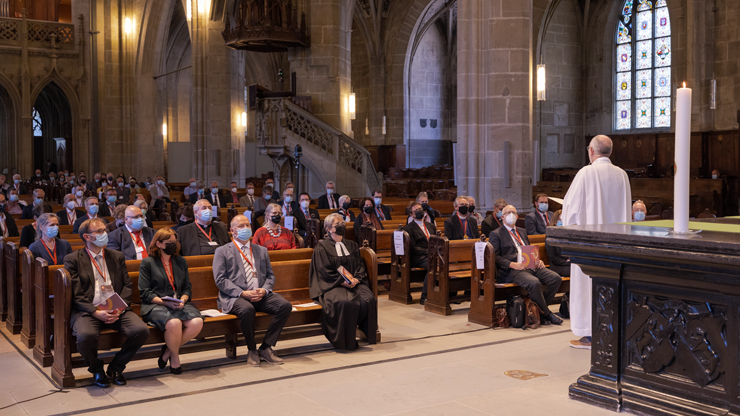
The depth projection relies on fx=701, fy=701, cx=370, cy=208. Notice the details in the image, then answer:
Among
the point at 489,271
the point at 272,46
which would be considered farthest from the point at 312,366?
the point at 272,46

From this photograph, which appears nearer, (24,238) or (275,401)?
(275,401)

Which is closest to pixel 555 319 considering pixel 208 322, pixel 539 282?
pixel 539 282

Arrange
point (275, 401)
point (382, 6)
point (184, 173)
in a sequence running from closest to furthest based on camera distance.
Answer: point (275, 401)
point (382, 6)
point (184, 173)

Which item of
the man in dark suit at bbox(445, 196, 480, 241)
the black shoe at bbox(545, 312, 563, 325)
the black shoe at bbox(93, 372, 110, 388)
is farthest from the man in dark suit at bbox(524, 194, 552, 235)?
the black shoe at bbox(93, 372, 110, 388)

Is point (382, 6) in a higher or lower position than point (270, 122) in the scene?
higher

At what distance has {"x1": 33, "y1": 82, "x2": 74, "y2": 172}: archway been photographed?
36125 mm

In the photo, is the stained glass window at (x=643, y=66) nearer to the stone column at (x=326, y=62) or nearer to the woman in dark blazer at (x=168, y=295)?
the stone column at (x=326, y=62)

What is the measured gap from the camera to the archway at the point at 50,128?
36.1 meters

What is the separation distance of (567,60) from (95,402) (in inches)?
942

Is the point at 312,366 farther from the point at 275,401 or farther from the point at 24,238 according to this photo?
the point at 24,238

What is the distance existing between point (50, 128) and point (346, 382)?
1496 inches

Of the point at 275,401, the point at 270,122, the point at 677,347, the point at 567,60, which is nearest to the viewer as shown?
the point at 677,347

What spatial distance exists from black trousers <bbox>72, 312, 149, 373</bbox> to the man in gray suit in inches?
33.2

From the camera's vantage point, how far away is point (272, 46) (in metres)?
19.8
